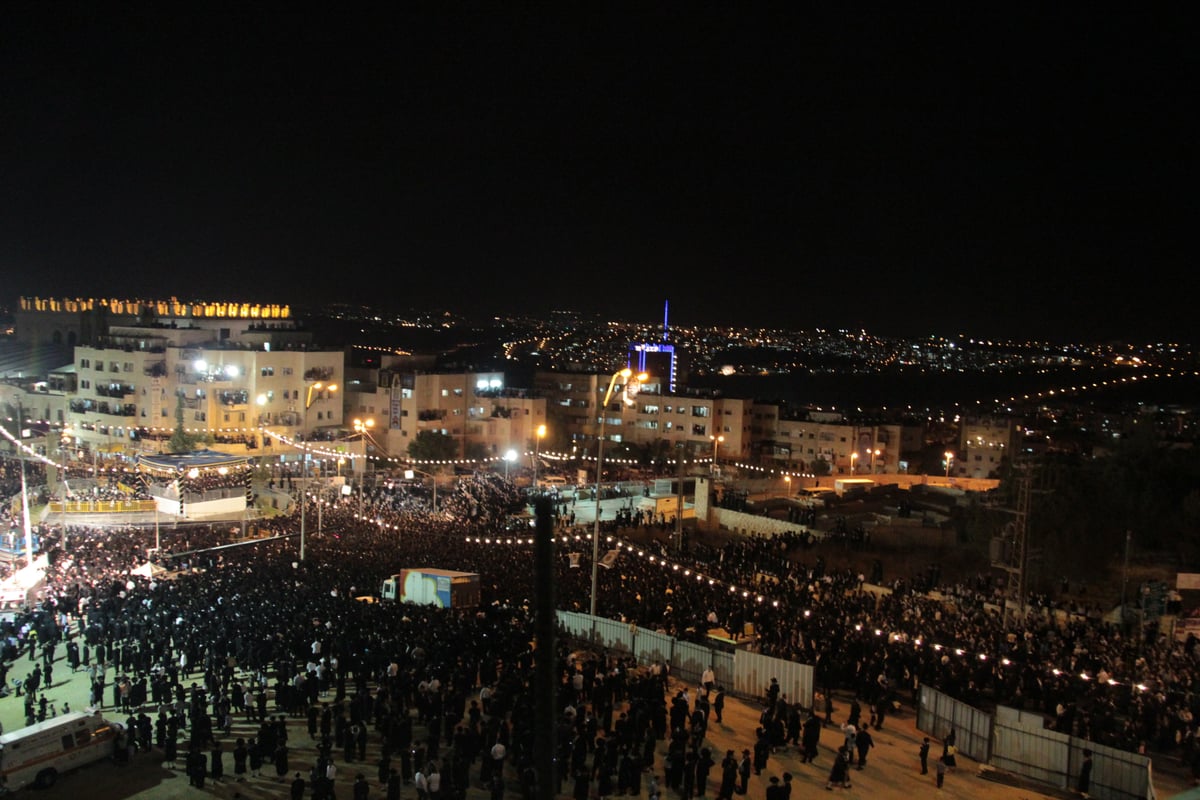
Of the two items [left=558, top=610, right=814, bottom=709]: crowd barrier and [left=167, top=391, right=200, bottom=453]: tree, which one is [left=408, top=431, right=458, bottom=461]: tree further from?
[left=558, top=610, right=814, bottom=709]: crowd barrier

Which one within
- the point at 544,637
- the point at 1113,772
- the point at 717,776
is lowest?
the point at 717,776

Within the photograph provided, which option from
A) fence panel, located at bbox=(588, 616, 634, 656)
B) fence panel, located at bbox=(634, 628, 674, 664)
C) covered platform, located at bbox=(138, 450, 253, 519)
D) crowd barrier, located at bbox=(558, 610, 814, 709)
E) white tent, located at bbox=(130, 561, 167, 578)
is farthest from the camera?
covered platform, located at bbox=(138, 450, 253, 519)

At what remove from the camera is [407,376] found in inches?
1906

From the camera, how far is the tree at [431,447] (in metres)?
45.3

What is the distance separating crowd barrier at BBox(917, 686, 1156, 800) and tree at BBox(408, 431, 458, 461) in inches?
1343

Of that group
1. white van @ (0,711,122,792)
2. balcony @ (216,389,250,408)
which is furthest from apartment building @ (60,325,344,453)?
white van @ (0,711,122,792)

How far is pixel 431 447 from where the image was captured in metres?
45.5

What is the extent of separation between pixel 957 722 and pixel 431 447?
35.0m

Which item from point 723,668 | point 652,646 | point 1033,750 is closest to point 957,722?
point 1033,750

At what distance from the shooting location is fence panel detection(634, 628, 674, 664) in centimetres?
1578

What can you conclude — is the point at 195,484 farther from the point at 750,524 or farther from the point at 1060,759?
the point at 1060,759

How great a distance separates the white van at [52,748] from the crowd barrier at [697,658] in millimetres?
7646

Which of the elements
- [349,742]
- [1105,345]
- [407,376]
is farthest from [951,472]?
[1105,345]

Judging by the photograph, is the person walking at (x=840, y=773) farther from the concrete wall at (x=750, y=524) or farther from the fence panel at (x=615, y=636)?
the concrete wall at (x=750, y=524)
